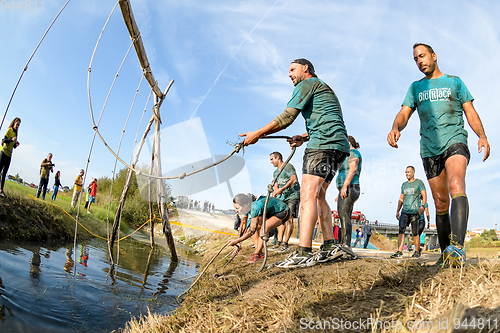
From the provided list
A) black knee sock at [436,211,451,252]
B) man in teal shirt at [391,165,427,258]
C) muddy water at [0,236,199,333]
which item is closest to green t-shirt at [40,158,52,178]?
muddy water at [0,236,199,333]

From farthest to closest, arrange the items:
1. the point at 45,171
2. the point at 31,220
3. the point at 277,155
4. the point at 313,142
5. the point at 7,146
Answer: the point at 45,171
the point at 31,220
the point at 7,146
the point at 277,155
the point at 313,142

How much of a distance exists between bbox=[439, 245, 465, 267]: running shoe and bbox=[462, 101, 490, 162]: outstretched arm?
0.88m

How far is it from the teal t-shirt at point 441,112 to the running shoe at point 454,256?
3.04 ft

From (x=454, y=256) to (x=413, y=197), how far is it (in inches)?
155

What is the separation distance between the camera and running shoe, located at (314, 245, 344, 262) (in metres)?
3.29

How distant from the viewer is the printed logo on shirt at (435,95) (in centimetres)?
289

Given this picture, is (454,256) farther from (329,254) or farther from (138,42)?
(138,42)

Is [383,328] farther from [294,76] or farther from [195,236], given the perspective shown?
[195,236]

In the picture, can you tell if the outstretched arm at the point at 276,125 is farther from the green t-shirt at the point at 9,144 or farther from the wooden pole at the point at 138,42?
the green t-shirt at the point at 9,144

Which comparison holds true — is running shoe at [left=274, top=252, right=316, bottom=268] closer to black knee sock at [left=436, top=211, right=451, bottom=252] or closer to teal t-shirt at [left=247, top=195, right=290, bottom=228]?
black knee sock at [left=436, top=211, right=451, bottom=252]

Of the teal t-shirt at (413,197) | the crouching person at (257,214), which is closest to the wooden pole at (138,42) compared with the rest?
the crouching person at (257,214)

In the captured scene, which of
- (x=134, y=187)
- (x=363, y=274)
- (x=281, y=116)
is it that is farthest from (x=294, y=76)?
(x=134, y=187)

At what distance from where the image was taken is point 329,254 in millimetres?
3395

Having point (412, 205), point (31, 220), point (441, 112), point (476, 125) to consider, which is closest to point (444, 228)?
point (476, 125)
